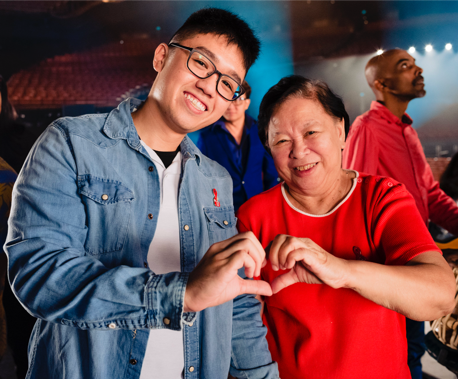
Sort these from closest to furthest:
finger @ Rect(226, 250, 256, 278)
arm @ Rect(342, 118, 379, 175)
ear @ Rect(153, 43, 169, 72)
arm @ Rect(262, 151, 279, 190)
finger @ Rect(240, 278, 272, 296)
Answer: finger @ Rect(226, 250, 256, 278) < finger @ Rect(240, 278, 272, 296) < ear @ Rect(153, 43, 169, 72) < arm @ Rect(342, 118, 379, 175) < arm @ Rect(262, 151, 279, 190)

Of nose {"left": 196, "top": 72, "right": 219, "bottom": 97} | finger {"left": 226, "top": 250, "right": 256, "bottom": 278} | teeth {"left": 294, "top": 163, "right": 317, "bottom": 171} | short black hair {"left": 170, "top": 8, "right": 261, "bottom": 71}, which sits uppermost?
short black hair {"left": 170, "top": 8, "right": 261, "bottom": 71}

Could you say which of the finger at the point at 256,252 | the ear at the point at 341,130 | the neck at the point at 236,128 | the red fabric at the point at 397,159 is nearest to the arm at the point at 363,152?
the red fabric at the point at 397,159

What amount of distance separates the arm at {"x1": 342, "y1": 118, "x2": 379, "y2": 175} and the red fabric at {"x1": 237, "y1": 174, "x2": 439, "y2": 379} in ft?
4.61

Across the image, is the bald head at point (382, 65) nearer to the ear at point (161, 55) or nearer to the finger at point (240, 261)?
the ear at point (161, 55)

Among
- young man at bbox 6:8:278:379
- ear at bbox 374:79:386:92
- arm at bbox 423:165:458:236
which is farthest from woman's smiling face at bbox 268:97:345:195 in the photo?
ear at bbox 374:79:386:92

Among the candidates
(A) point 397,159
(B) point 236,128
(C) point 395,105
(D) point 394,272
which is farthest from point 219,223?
(C) point 395,105

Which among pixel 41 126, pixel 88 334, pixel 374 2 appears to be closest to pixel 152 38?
pixel 41 126

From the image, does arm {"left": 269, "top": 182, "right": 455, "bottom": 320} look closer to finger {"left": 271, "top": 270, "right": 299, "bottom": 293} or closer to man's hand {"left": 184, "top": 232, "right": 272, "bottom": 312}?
finger {"left": 271, "top": 270, "right": 299, "bottom": 293}

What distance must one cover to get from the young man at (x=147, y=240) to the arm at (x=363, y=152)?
60.8 inches

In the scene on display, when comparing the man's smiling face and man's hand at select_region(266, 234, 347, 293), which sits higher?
the man's smiling face

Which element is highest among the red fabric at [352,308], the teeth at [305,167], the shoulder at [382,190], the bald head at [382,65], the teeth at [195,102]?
the bald head at [382,65]

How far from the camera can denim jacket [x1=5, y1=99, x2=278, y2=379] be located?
76 cm

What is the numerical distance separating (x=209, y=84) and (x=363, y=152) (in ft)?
5.93

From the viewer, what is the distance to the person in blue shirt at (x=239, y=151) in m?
2.87
